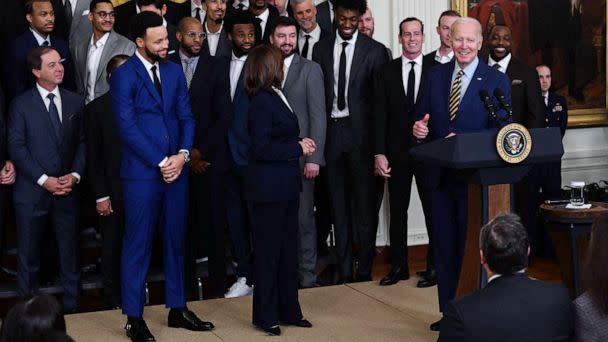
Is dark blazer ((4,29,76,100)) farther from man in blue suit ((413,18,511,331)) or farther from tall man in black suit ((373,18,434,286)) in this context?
man in blue suit ((413,18,511,331))

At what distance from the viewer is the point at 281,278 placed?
266 inches

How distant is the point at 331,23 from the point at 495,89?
3127 mm

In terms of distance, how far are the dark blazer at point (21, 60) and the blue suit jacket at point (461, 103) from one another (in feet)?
8.88

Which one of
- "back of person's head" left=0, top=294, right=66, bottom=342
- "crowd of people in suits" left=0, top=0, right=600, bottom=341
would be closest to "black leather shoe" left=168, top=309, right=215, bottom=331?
"crowd of people in suits" left=0, top=0, right=600, bottom=341

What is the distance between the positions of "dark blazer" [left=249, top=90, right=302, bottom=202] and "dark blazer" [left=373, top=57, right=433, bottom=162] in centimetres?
144

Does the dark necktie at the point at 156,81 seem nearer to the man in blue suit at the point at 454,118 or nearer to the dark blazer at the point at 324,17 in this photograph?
the man in blue suit at the point at 454,118

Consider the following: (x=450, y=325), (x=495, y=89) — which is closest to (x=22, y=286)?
(x=495, y=89)

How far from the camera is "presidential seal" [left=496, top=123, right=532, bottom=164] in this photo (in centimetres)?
561

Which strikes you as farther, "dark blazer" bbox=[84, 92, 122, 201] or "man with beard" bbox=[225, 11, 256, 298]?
"man with beard" bbox=[225, 11, 256, 298]

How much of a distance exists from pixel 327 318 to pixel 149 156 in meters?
1.59

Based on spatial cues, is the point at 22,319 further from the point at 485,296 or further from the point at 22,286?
the point at 22,286

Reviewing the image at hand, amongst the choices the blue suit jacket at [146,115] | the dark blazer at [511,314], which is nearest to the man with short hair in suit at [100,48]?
the blue suit jacket at [146,115]

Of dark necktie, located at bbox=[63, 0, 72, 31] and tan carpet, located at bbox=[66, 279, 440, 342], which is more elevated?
dark necktie, located at bbox=[63, 0, 72, 31]

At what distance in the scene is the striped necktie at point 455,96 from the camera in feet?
20.6
